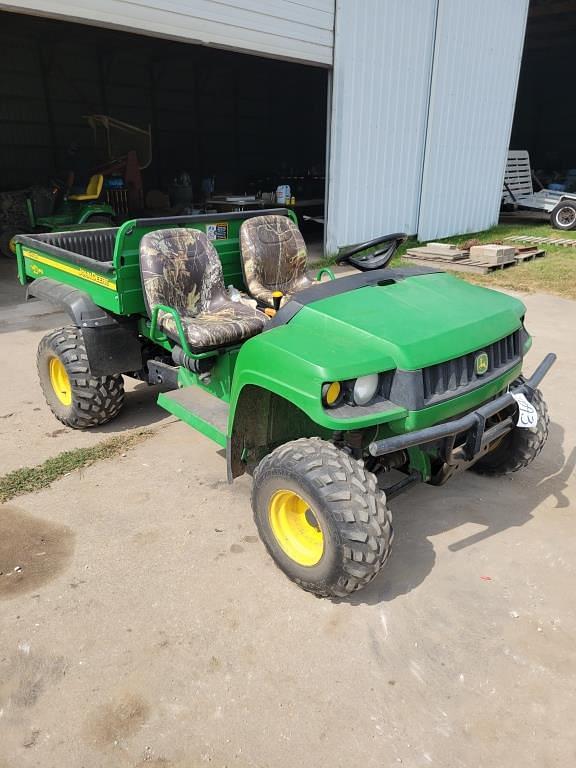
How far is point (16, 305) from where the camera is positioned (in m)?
7.05

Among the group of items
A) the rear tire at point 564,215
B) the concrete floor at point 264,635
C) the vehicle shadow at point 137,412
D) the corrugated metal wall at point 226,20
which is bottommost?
the vehicle shadow at point 137,412

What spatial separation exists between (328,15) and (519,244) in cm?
Answer: 505

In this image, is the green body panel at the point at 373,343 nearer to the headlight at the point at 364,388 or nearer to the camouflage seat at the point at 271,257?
the headlight at the point at 364,388

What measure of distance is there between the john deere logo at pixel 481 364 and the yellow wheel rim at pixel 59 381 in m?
2.65

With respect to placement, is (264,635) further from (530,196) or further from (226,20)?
(530,196)

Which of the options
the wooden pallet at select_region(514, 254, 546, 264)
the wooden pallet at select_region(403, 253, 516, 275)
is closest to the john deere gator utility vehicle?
the wooden pallet at select_region(403, 253, 516, 275)

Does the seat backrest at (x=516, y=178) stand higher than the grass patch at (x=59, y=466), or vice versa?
the seat backrest at (x=516, y=178)

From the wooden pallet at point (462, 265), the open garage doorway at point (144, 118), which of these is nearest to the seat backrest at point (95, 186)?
the open garage doorway at point (144, 118)

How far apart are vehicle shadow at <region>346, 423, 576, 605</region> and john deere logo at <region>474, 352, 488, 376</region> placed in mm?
870

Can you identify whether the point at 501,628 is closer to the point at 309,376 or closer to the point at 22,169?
the point at 309,376

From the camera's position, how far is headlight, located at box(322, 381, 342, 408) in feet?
7.32

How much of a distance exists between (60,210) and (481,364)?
30.5 ft

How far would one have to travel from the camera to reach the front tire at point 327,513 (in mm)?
2250

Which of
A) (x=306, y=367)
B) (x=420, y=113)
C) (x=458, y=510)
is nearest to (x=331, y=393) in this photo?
(x=306, y=367)
